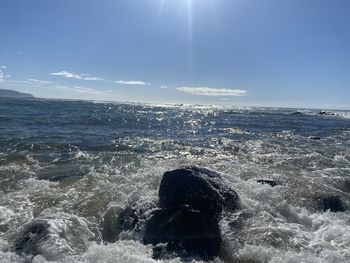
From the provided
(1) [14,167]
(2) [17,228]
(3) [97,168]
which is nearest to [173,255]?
(2) [17,228]

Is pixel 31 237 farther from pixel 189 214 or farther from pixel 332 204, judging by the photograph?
pixel 332 204

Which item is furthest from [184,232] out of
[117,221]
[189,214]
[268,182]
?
[268,182]

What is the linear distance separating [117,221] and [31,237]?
240cm

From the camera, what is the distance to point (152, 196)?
422 inches

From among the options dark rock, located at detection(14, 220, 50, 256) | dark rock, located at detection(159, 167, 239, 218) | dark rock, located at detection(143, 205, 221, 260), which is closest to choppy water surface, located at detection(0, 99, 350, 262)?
dark rock, located at detection(14, 220, 50, 256)

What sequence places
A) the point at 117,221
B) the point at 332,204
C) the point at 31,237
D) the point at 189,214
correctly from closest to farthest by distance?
the point at 31,237 < the point at 189,214 < the point at 117,221 < the point at 332,204

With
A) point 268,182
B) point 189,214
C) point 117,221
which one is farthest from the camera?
point 268,182

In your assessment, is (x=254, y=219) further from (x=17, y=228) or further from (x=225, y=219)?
(x=17, y=228)

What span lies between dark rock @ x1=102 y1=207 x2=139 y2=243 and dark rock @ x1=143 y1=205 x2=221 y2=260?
2.15ft

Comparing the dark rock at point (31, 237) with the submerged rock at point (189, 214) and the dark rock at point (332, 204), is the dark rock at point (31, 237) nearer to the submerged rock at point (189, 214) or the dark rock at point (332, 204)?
the submerged rock at point (189, 214)

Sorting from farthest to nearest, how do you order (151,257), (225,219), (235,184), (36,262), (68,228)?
(235,184) → (225,219) → (68,228) → (151,257) → (36,262)

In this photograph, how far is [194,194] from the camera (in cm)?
954

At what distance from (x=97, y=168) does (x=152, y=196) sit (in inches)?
200

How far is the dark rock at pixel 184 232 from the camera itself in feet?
25.8
